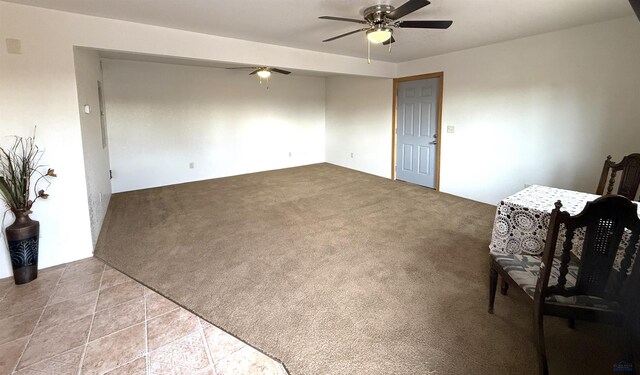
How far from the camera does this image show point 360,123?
7.08 metres

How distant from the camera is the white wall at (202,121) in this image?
18.1 ft

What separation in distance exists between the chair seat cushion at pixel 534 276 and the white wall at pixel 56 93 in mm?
3690

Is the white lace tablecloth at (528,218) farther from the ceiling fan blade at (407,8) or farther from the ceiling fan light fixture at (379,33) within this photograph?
the ceiling fan light fixture at (379,33)

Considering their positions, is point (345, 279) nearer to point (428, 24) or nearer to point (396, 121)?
point (428, 24)

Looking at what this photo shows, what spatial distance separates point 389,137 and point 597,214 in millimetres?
5050

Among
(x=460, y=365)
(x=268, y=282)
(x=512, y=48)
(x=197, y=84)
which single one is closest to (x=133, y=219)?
(x=268, y=282)

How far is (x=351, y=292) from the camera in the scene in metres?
2.49

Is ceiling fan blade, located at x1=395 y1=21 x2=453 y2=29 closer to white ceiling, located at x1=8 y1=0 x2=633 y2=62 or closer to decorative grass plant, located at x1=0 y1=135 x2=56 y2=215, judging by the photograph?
white ceiling, located at x1=8 y1=0 x2=633 y2=62

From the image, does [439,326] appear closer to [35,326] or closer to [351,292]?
[351,292]

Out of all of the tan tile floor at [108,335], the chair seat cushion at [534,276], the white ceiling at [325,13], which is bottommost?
the tan tile floor at [108,335]

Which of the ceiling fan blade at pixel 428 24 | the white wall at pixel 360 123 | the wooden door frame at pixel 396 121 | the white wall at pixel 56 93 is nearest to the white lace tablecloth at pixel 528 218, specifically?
the ceiling fan blade at pixel 428 24

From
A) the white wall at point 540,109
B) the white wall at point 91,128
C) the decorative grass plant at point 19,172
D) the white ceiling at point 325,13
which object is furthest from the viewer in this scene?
the white wall at point 540,109

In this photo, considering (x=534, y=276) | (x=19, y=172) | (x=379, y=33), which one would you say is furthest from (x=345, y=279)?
(x=19, y=172)

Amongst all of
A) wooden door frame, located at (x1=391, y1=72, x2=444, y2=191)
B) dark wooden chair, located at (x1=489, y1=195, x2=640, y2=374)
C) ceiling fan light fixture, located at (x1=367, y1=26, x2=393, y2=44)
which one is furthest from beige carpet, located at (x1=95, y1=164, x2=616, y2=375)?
ceiling fan light fixture, located at (x1=367, y1=26, x2=393, y2=44)
